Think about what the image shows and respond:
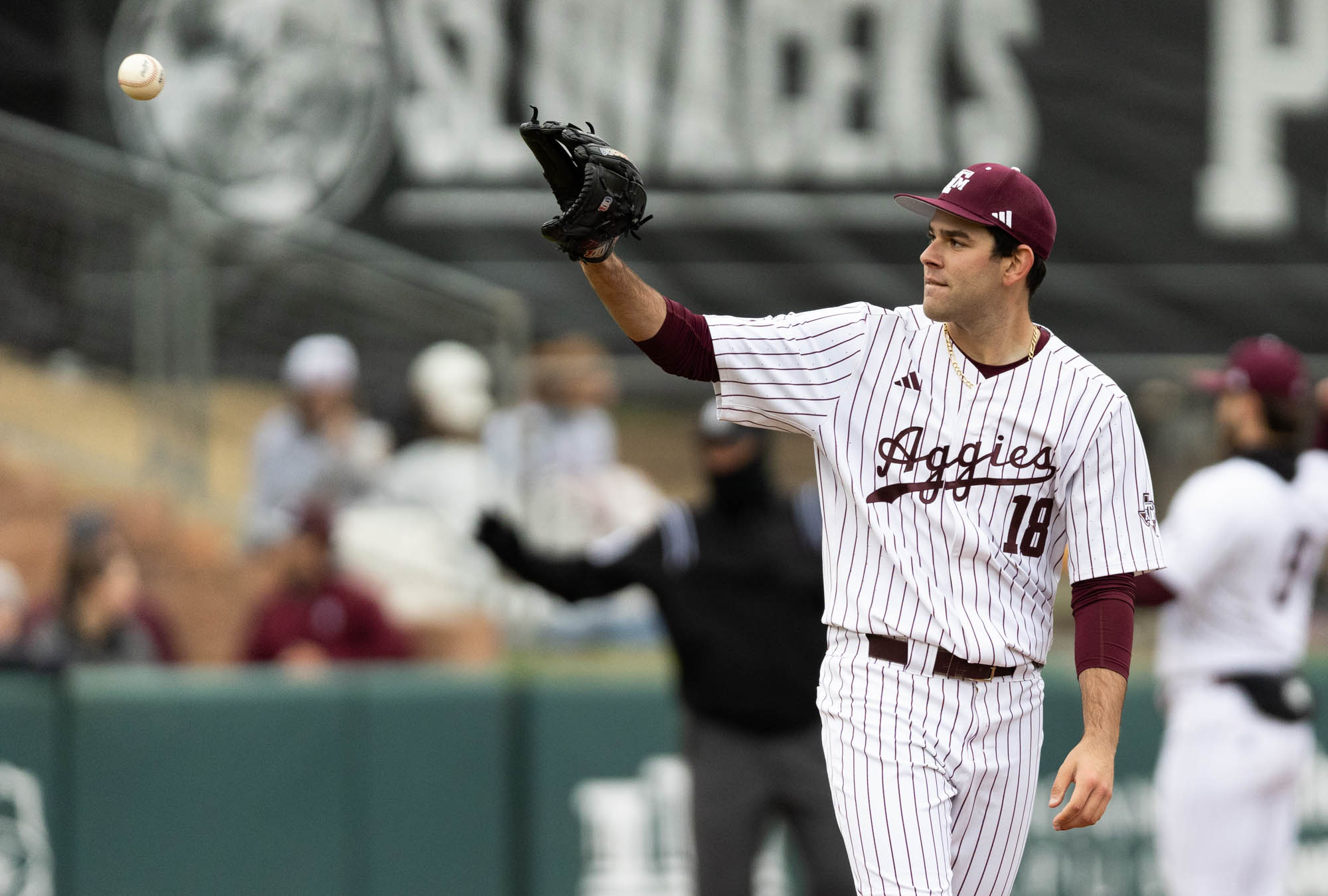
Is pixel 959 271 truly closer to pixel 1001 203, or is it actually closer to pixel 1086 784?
pixel 1001 203

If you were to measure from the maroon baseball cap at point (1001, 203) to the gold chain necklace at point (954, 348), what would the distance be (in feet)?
0.58

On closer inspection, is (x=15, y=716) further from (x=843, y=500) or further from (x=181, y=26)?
(x=843, y=500)

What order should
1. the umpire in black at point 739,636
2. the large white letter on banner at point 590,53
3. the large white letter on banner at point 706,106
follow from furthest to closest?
the large white letter on banner at point 706,106 < the large white letter on banner at point 590,53 < the umpire in black at point 739,636

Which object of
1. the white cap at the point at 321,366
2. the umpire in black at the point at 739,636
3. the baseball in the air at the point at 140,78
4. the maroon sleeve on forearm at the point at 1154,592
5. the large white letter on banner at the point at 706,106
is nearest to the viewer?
the baseball in the air at the point at 140,78

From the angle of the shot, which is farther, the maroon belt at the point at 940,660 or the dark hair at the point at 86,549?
the dark hair at the point at 86,549

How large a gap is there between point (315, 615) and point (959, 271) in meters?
4.15

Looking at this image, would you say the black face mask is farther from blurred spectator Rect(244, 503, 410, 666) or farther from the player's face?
the player's face

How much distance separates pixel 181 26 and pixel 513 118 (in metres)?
1.68

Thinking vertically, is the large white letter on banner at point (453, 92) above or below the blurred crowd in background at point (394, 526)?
above

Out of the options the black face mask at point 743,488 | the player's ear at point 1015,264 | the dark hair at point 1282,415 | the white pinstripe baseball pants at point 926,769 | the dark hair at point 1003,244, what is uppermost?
the dark hair at point 1003,244

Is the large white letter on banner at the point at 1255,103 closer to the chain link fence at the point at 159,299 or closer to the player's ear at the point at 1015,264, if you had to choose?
the chain link fence at the point at 159,299

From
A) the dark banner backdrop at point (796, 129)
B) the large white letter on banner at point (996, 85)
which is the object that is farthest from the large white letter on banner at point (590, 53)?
the large white letter on banner at point (996, 85)

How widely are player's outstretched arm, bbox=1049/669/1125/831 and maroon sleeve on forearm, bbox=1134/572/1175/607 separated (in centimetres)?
197

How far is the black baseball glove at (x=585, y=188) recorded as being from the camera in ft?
9.64
